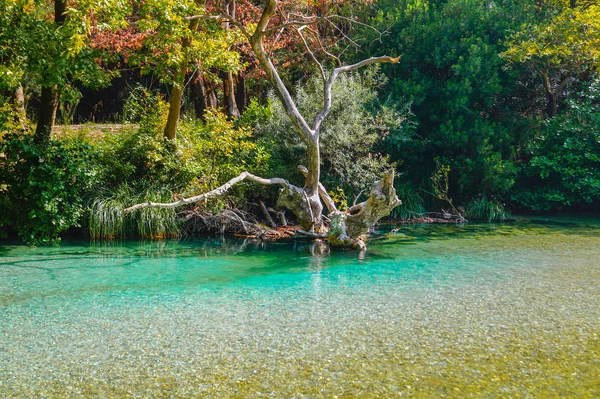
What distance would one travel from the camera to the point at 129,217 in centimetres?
1235

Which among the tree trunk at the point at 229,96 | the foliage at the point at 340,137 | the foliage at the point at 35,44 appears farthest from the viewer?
the tree trunk at the point at 229,96

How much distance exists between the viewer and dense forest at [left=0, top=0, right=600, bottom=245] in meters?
11.0

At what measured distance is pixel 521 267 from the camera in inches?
385

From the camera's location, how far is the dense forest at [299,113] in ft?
36.0

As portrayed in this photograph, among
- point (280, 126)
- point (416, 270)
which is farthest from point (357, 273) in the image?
point (280, 126)

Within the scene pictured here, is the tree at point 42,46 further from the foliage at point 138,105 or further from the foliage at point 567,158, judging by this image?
the foliage at point 567,158

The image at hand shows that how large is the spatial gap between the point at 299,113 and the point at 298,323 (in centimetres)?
710

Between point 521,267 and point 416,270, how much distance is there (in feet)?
5.90

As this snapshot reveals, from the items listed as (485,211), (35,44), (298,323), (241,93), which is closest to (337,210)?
(298,323)

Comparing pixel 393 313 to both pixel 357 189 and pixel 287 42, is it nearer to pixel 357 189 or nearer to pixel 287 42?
pixel 357 189

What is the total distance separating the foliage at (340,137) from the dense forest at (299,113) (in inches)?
2.1

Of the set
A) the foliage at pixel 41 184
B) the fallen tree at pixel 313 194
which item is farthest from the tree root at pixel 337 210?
the foliage at pixel 41 184

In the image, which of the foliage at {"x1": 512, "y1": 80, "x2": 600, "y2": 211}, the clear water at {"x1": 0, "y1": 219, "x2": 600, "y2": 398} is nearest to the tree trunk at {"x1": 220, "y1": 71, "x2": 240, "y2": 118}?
the clear water at {"x1": 0, "y1": 219, "x2": 600, "y2": 398}

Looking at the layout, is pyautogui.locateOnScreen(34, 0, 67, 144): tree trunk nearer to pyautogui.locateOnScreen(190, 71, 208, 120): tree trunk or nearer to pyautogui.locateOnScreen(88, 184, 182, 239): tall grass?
pyautogui.locateOnScreen(88, 184, 182, 239): tall grass
